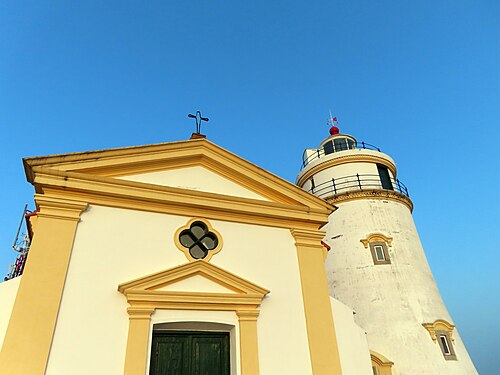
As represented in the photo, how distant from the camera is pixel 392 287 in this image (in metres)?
13.6

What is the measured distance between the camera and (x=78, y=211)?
6.05 m

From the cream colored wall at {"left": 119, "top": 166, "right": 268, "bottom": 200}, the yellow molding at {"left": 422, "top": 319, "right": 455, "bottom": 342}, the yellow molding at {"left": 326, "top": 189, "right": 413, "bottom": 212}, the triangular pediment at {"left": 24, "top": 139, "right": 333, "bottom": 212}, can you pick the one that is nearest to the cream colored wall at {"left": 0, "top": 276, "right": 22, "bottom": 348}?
the triangular pediment at {"left": 24, "top": 139, "right": 333, "bottom": 212}

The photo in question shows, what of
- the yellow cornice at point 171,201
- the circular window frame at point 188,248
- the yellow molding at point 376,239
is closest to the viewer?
the yellow cornice at point 171,201

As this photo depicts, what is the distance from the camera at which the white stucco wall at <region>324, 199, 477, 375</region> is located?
1247 centimetres

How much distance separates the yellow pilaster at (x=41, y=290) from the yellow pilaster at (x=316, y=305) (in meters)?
4.54

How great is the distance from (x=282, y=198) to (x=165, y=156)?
9.30 feet

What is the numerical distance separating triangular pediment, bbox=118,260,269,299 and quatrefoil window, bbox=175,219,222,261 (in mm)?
285

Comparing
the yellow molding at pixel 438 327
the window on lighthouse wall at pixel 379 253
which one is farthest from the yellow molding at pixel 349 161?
the yellow molding at pixel 438 327

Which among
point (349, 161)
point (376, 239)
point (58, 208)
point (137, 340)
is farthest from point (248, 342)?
point (349, 161)

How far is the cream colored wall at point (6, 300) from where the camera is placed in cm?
506

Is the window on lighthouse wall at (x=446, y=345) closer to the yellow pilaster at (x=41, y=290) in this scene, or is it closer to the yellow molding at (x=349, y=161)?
the yellow molding at (x=349, y=161)

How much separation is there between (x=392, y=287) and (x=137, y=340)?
11.1 meters

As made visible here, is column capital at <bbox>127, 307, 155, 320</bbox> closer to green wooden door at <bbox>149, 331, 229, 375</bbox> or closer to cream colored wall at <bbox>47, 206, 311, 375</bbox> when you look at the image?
cream colored wall at <bbox>47, 206, 311, 375</bbox>

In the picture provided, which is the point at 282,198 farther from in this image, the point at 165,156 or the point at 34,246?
the point at 34,246
